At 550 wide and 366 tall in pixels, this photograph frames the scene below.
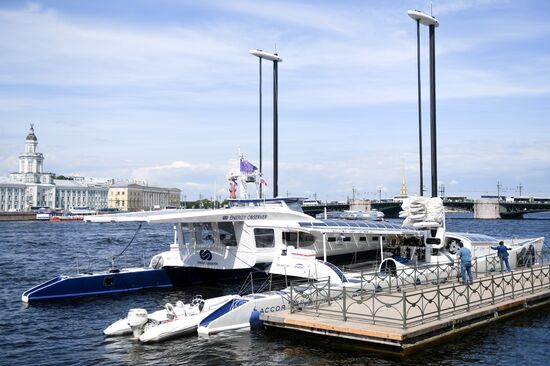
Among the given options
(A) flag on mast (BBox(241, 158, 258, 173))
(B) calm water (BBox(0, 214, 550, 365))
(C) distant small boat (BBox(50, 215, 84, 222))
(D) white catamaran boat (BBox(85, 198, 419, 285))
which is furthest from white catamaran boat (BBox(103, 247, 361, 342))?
(C) distant small boat (BBox(50, 215, 84, 222))

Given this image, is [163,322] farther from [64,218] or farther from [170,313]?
Result: [64,218]

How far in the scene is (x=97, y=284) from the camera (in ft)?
95.5

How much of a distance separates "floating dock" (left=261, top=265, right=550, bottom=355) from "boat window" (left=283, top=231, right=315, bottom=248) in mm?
7259

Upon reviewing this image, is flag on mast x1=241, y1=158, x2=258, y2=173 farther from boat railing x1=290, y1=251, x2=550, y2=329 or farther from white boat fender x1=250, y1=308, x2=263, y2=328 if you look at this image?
white boat fender x1=250, y1=308, x2=263, y2=328

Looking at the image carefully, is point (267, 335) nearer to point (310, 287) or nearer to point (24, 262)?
point (310, 287)

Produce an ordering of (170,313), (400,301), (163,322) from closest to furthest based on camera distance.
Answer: (400,301), (163,322), (170,313)

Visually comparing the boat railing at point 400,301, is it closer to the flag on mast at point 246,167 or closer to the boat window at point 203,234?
the boat window at point 203,234

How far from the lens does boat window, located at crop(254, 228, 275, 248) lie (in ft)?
98.4

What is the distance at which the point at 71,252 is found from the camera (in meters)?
58.6

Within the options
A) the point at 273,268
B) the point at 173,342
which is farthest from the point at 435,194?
the point at 173,342

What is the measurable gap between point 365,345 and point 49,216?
16069cm

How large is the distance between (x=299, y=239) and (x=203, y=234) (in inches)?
189

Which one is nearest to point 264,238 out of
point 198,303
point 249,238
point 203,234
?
point 249,238

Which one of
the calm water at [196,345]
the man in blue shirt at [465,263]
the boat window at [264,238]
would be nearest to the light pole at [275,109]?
the boat window at [264,238]
